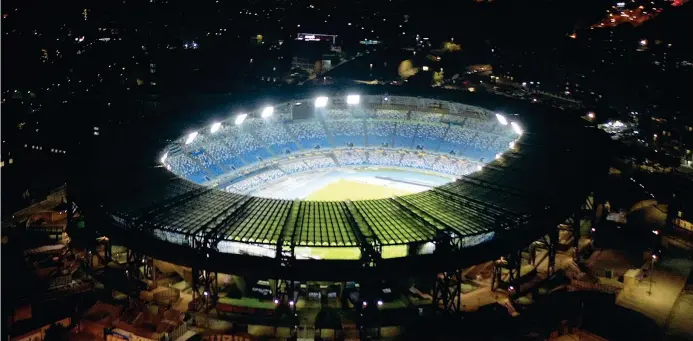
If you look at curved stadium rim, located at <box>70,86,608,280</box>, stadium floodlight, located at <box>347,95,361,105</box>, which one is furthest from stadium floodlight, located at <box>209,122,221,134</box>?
stadium floodlight, located at <box>347,95,361,105</box>

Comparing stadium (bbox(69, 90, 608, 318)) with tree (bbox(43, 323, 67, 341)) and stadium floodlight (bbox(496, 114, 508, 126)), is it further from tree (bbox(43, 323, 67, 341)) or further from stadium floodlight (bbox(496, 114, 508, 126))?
tree (bbox(43, 323, 67, 341))

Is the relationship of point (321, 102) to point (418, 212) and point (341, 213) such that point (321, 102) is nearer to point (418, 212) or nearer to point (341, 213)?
point (341, 213)

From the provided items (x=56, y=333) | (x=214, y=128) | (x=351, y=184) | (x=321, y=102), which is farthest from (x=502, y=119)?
(x=56, y=333)

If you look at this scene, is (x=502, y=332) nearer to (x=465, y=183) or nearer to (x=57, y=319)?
(x=465, y=183)

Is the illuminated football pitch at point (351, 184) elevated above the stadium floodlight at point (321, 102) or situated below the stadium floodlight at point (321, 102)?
below

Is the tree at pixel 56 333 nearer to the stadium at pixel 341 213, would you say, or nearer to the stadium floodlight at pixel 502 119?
the stadium at pixel 341 213

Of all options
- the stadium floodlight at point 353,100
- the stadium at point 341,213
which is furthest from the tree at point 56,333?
Answer: the stadium floodlight at point 353,100
